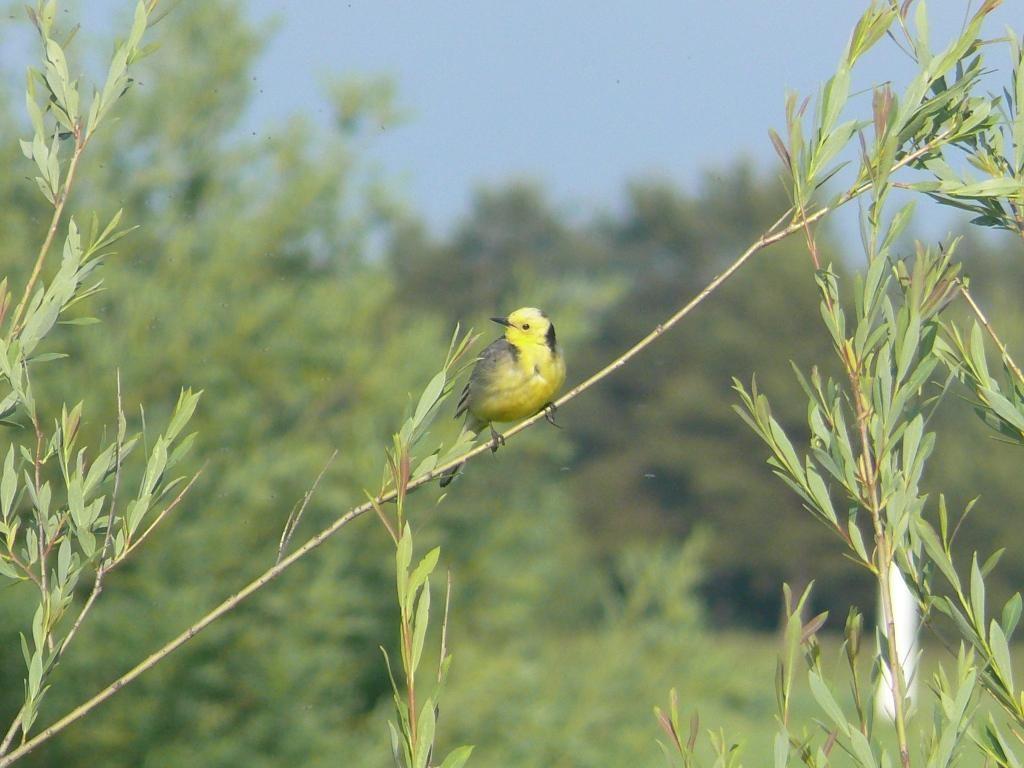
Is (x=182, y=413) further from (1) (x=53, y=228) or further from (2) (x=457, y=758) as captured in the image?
(2) (x=457, y=758)

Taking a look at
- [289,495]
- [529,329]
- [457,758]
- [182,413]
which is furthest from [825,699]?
[289,495]

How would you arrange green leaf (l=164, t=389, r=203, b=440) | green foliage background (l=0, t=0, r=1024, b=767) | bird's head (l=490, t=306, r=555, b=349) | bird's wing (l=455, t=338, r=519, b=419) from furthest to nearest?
green foliage background (l=0, t=0, r=1024, b=767) < bird's head (l=490, t=306, r=555, b=349) < bird's wing (l=455, t=338, r=519, b=419) < green leaf (l=164, t=389, r=203, b=440)

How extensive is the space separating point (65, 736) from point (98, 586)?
10.5 meters

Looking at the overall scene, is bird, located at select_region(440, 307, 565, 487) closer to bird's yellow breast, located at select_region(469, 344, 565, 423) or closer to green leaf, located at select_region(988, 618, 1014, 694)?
bird's yellow breast, located at select_region(469, 344, 565, 423)

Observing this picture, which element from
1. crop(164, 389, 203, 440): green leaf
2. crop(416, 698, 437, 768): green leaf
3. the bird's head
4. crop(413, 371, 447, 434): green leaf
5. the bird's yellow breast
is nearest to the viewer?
crop(416, 698, 437, 768): green leaf

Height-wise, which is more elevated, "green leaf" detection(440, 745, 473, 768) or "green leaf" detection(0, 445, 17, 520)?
"green leaf" detection(440, 745, 473, 768)

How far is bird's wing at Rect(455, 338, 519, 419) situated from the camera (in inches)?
265

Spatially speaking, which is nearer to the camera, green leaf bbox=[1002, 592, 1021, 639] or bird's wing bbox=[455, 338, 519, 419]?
green leaf bbox=[1002, 592, 1021, 639]

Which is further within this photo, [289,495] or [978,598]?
[289,495]

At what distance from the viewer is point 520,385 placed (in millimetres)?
6438

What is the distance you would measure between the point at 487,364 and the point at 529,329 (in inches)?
13.2

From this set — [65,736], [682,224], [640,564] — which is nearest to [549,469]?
[640,564]

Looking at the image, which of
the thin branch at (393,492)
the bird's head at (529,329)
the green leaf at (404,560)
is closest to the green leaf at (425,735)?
the green leaf at (404,560)

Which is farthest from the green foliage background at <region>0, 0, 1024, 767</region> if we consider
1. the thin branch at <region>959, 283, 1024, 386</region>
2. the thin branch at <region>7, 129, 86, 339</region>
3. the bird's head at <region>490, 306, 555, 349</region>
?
the thin branch at <region>959, 283, 1024, 386</region>
